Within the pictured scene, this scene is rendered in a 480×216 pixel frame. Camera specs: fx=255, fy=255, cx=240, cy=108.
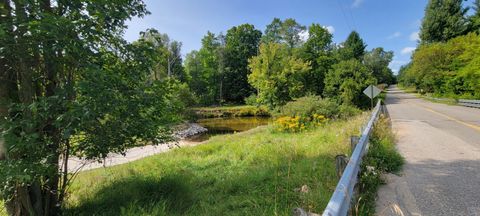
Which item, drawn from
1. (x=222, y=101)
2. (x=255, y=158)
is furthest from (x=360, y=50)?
(x=255, y=158)

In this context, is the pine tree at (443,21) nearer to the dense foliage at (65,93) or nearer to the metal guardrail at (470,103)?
the metal guardrail at (470,103)

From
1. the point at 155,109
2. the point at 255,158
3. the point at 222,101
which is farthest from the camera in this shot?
the point at 222,101

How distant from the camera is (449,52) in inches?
1170

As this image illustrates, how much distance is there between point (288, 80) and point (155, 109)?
22.9 meters

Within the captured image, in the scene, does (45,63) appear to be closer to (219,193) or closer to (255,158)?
(219,193)

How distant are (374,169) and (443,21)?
49451 millimetres

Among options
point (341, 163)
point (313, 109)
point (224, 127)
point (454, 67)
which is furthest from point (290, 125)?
point (454, 67)

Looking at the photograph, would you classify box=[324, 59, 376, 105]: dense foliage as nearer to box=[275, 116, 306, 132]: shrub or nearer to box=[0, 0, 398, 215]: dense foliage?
box=[275, 116, 306, 132]: shrub

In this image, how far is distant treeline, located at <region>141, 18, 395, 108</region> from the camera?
2602 centimetres

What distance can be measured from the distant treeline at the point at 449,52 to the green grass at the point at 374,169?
23.7 m

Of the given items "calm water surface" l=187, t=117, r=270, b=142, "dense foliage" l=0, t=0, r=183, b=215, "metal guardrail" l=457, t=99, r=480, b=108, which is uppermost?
"dense foliage" l=0, t=0, r=183, b=215

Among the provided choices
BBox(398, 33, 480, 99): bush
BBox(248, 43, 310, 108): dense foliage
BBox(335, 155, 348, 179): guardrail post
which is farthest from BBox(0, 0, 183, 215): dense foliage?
BBox(398, 33, 480, 99): bush

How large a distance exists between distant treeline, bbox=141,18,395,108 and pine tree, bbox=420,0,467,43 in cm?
1016

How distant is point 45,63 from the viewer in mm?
3961
